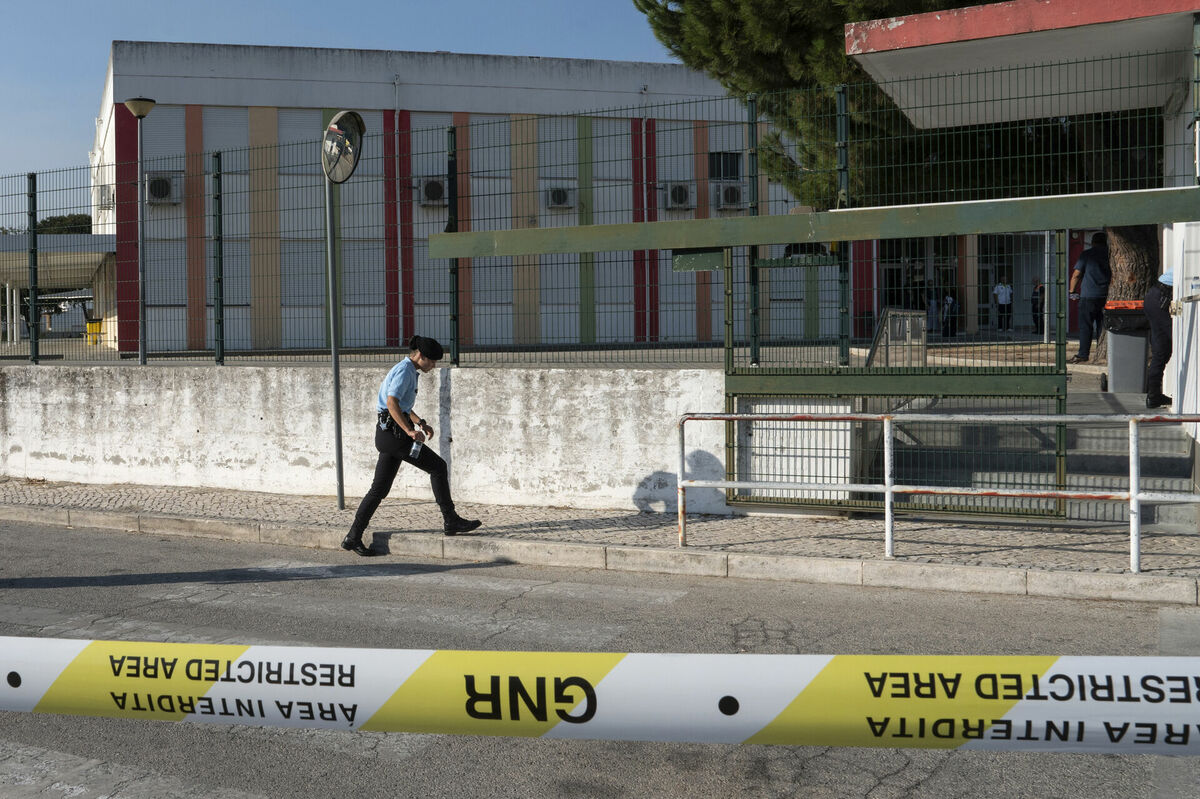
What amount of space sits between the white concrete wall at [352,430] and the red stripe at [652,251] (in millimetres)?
620

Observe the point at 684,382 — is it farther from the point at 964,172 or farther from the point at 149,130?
the point at 149,130

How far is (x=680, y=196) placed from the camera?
1248 centimetres

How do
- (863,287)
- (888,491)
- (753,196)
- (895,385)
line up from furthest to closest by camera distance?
(753,196) < (863,287) < (895,385) < (888,491)

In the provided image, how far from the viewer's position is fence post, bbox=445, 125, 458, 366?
10.6 metres

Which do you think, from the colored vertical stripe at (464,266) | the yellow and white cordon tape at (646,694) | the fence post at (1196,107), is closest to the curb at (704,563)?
the colored vertical stripe at (464,266)

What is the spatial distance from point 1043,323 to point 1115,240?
8582 millimetres

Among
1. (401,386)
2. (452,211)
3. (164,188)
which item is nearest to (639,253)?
(452,211)

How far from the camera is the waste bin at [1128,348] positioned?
1254 centimetres

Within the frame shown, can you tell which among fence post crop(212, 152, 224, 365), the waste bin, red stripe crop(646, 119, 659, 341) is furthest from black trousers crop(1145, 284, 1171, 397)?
fence post crop(212, 152, 224, 365)

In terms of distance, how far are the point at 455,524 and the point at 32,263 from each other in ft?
25.1

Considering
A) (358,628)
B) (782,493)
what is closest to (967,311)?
(782,493)

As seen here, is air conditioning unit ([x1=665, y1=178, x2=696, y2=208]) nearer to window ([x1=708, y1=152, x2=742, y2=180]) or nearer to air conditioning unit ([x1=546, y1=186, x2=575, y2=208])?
window ([x1=708, y1=152, x2=742, y2=180])

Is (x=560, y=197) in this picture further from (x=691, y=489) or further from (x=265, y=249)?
(x=691, y=489)

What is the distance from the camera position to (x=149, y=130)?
96.6 feet
